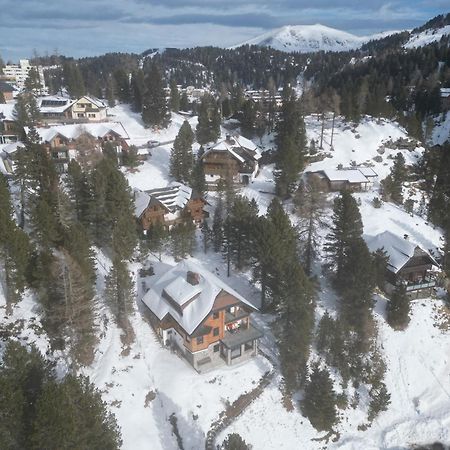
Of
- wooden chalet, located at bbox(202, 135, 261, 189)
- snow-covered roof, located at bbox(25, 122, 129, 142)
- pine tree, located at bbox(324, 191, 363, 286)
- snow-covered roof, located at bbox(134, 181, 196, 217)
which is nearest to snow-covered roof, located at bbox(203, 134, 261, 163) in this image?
wooden chalet, located at bbox(202, 135, 261, 189)

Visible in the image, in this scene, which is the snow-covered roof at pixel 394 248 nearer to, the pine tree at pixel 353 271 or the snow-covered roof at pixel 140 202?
the pine tree at pixel 353 271

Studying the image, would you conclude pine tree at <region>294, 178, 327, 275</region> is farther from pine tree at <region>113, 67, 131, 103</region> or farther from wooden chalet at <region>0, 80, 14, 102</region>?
wooden chalet at <region>0, 80, 14, 102</region>

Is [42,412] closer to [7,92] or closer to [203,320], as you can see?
[203,320]

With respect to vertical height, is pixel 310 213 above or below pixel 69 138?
below

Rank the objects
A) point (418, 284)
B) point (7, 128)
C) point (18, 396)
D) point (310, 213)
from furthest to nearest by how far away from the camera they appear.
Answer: point (7, 128) < point (418, 284) < point (310, 213) < point (18, 396)

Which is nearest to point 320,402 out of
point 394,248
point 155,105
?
point 394,248
